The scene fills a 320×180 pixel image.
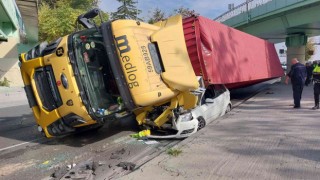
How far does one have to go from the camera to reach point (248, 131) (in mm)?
7391

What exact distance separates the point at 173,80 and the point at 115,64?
1279mm

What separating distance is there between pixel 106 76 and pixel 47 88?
1147mm

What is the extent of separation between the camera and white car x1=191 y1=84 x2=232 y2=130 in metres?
8.00

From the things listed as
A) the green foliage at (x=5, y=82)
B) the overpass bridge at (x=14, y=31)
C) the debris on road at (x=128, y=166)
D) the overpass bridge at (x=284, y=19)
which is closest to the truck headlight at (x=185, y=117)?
the debris on road at (x=128, y=166)

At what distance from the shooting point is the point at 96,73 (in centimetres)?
688

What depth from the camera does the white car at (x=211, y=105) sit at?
800cm

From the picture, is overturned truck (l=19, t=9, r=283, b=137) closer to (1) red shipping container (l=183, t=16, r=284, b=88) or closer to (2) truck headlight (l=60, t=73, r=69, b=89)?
(2) truck headlight (l=60, t=73, r=69, b=89)

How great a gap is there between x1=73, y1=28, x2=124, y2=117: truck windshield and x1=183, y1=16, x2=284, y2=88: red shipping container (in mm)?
2601

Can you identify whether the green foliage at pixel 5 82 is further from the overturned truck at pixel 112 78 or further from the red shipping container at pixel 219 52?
the overturned truck at pixel 112 78

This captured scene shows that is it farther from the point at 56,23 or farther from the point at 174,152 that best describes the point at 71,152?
the point at 56,23

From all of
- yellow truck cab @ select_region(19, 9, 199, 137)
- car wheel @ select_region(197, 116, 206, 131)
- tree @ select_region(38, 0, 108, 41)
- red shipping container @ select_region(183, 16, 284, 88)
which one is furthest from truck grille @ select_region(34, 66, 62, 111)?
tree @ select_region(38, 0, 108, 41)

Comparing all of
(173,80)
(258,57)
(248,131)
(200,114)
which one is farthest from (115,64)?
(258,57)

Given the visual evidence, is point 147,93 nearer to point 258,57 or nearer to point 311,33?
point 258,57

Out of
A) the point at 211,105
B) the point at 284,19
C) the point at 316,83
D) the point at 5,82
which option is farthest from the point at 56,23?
the point at 211,105
